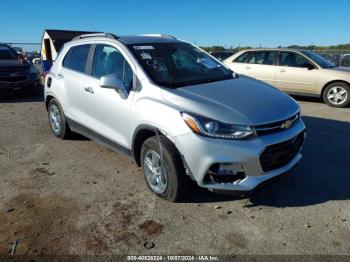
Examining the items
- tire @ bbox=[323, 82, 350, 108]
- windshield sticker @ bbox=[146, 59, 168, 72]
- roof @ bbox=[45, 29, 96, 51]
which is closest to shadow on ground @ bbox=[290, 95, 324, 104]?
tire @ bbox=[323, 82, 350, 108]

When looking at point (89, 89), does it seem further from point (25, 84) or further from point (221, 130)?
point (25, 84)

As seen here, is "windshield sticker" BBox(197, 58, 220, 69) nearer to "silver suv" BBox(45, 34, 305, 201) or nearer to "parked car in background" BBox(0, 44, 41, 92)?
"silver suv" BBox(45, 34, 305, 201)

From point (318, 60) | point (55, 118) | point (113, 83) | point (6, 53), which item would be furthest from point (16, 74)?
point (318, 60)

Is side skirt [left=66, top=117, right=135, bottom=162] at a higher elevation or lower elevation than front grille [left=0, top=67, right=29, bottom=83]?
lower

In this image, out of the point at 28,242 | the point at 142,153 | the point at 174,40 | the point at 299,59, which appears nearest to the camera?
the point at 28,242

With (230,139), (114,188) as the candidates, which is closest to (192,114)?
(230,139)

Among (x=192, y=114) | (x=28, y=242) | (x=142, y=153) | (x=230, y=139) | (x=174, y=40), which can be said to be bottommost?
(x=28, y=242)

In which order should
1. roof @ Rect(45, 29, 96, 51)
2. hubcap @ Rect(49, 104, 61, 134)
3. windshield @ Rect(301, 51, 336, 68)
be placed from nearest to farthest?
hubcap @ Rect(49, 104, 61, 134) → windshield @ Rect(301, 51, 336, 68) → roof @ Rect(45, 29, 96, 51)

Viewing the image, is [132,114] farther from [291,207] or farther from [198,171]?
[291,207]

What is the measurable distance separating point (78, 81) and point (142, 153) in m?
1.83

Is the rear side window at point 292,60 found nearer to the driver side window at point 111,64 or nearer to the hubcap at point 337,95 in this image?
the hubcap at point 337,95

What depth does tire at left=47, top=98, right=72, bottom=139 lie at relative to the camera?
5.99 metres

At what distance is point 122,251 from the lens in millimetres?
3137

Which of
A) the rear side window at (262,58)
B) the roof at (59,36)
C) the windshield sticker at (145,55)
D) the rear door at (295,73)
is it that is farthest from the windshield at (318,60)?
the roof at (59,36)
